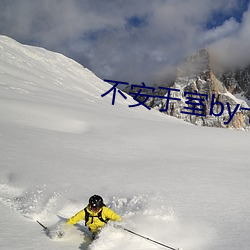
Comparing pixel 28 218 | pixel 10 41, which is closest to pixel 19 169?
pixel 28 218

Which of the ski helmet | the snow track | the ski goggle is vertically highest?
the ski helmet

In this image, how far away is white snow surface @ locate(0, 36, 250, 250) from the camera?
198 inches

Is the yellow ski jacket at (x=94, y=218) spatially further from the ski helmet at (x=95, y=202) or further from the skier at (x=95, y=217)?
the ski helmet at (x=95, y=202)

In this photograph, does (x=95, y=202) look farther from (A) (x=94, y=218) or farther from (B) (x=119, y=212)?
(B) (x=119, y=212)

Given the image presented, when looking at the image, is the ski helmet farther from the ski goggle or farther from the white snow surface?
the white snow surface

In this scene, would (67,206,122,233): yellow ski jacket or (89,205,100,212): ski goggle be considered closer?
(89,205,100,212): ski goggle

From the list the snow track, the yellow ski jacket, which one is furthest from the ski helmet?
the snow track

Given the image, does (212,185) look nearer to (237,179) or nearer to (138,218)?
(237,179)

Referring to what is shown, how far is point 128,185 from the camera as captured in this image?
7.30m

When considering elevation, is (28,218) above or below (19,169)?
below

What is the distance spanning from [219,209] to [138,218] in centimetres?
163

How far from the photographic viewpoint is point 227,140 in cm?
1323

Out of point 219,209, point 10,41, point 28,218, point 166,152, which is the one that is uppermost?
point 10,41

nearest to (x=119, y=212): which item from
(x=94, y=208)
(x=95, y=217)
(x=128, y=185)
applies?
(x=95, y=217)
